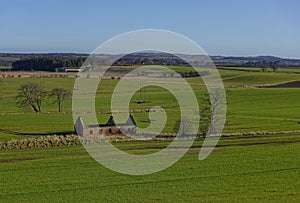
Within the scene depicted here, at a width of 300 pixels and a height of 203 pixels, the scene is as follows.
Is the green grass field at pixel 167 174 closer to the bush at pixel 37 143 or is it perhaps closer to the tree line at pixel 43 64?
the bush at pixel 37 143

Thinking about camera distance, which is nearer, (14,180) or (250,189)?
(250,189)

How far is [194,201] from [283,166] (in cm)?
944

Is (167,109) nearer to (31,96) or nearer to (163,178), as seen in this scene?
(31,96)

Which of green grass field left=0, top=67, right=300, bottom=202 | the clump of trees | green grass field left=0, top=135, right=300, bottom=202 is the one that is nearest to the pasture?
green grass field left=0, top=67, right=300, bottom=202

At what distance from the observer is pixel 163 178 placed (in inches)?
945

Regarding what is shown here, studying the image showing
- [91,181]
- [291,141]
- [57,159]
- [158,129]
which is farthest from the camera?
[158,129]

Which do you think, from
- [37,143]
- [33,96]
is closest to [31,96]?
[33,96]

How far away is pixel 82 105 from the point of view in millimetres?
65875

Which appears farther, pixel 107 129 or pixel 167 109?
pixel 167 109

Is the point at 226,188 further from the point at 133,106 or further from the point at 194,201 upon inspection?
the point at 133,106

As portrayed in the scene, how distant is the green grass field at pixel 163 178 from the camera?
20.3 meters

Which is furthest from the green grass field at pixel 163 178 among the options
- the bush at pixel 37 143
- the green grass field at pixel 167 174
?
the bush at pixel 37 143

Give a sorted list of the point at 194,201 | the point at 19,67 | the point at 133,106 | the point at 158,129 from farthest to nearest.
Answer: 1. the point at 19,67
2. the point at 133,106
3. the point at 158,129
4. the point at 194,201

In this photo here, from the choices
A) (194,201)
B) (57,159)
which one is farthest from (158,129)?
(194,201)
